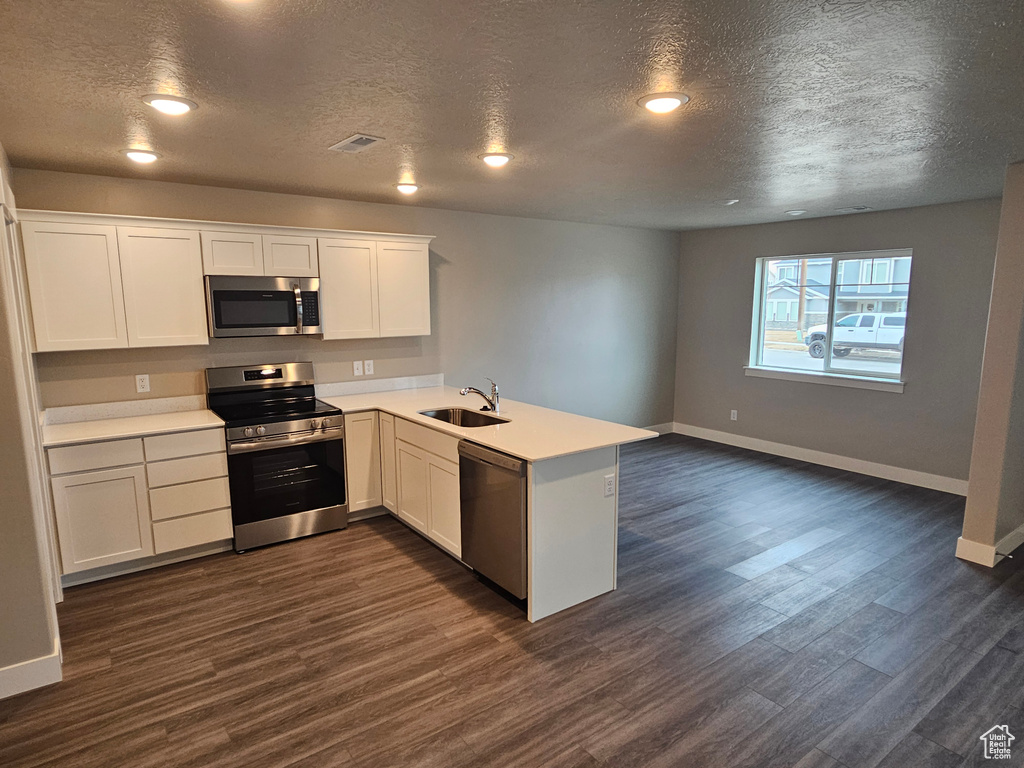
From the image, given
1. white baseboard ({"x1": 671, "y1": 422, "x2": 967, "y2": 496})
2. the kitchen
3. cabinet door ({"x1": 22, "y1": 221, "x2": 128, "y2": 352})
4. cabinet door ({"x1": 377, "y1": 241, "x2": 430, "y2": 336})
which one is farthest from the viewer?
white baseboard ({"x1": 671, "y1": 422, "x2": 967, "y2": 496})

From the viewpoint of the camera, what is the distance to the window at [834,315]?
17.4ft

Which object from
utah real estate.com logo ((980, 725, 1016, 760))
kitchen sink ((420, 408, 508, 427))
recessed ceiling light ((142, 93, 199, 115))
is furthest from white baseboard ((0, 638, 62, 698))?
utah real estate.com logo ((980, 725, 1016, 760))

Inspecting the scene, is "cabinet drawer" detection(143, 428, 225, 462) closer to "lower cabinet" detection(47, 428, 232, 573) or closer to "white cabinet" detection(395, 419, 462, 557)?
"lower cabinet" detection(47, 428, 232, 573)

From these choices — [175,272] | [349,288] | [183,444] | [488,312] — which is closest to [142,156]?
[175,272]

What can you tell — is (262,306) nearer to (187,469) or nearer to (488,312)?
(187,469)

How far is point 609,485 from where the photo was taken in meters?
3.21

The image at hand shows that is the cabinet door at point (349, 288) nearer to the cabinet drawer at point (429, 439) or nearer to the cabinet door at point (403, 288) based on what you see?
the cabinet door at point (403, 288)

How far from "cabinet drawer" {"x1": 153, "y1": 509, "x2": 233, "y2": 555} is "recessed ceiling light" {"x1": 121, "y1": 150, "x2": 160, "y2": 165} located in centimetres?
213

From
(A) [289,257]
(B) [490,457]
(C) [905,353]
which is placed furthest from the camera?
(C) [905,353]

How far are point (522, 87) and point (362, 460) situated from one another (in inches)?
116

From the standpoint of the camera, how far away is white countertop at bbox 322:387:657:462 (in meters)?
2.98

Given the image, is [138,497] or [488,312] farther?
[488,312]

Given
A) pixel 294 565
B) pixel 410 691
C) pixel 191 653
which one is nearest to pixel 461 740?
pixel 410 691

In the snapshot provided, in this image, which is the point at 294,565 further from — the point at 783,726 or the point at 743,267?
the point at 743,267
